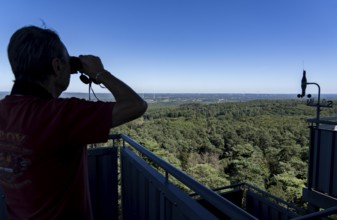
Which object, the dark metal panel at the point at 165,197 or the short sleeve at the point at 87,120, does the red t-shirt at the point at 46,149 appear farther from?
the dark metal panel at the point at 165,197

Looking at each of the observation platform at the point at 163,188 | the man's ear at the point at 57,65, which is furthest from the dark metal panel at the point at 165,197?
the man's ear at the point at 57,65

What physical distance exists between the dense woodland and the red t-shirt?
16.5 m

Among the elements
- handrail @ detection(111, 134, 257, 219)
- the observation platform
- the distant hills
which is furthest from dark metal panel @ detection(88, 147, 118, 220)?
handrail @ detection(111, 134, 257, 219)

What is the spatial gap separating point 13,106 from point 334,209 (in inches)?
58.1

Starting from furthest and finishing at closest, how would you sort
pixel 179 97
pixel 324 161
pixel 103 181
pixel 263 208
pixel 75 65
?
pixel 179 97
pixel 263 208
pixel 324 161
pixel 103 181
pixel 75 65

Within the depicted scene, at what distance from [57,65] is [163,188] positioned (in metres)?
0.91

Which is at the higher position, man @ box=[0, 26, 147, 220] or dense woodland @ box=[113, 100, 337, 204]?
man @ box=[0, 26, 147, 220]

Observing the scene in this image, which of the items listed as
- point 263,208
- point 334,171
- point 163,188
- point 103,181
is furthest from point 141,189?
point 263,208

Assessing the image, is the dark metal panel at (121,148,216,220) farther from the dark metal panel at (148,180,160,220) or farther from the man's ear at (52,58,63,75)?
the man's ear at (52,58,63,75)

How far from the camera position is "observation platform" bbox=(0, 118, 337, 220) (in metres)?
1.10

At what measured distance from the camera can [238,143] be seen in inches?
1259

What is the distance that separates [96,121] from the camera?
0.65m

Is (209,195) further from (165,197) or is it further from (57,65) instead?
(57,65)

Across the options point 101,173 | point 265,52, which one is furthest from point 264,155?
point 101,173
